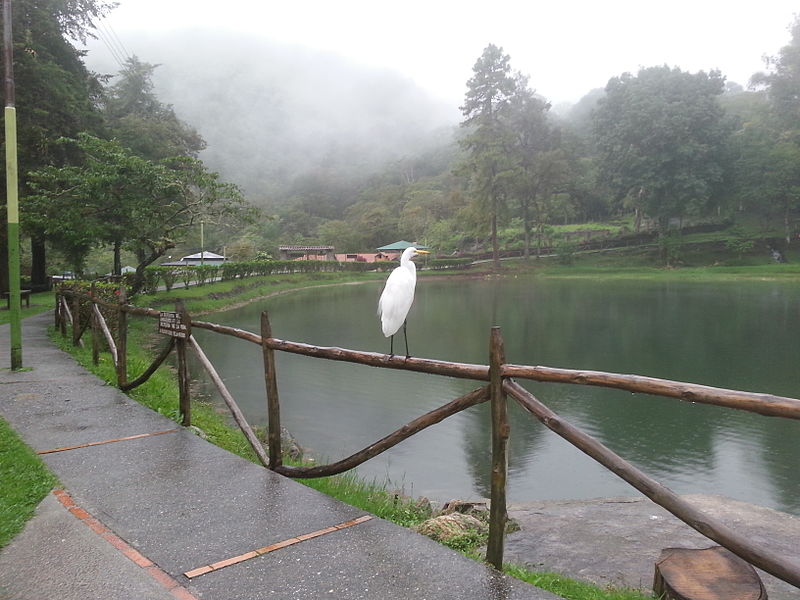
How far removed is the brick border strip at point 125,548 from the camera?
2843 mm

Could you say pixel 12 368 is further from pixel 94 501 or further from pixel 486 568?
pixel 486 568

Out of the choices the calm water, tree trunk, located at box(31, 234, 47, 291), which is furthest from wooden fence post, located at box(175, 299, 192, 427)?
tree trunk, located at box(31, 234, 47, 291)

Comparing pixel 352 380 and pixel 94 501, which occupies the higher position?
pixel 94 501

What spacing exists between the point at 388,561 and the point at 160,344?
13.9m

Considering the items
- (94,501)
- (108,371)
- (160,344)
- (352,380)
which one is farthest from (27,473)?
(160,344)

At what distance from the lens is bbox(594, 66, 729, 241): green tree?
143 feet

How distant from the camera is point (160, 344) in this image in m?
15.5

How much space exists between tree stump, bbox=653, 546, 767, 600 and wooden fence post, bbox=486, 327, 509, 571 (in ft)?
2.80

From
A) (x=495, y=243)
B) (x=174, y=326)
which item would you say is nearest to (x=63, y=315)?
(x=174, y=326)

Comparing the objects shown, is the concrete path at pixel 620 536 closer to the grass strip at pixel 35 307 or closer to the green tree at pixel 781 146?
the grass strip at pixel 35 307

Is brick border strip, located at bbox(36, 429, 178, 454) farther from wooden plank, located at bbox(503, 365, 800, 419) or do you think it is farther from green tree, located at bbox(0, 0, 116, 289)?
green tree, located at bbox(0, 0, 116, 289)

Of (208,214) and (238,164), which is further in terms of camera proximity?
(238,164)

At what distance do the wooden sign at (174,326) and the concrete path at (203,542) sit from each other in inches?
39.9

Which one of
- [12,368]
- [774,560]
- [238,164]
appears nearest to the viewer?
[774,560]
